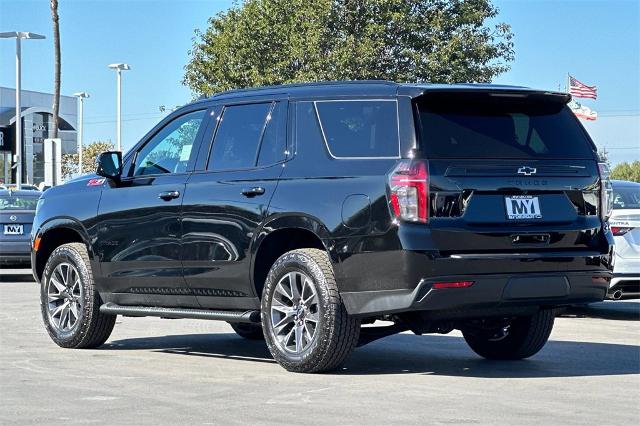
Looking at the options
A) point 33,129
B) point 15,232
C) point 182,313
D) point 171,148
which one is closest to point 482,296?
point 182,313

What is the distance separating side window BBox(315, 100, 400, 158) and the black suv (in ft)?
0.03

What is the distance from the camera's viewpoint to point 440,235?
8.38 m

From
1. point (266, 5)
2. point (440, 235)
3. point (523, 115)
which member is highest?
point (266, 5)

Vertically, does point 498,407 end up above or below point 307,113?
below

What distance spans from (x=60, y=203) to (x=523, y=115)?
4220mm

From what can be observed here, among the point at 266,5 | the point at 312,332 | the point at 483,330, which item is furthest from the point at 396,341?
the point at 266,5

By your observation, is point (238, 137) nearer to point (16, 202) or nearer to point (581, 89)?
point (16, 202)

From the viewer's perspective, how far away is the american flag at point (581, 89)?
48062 mm

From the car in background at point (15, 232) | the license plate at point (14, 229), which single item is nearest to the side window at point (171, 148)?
the car in background at point (15, 232)

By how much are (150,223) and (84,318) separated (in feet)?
3.77

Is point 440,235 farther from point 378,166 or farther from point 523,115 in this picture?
point 523,115

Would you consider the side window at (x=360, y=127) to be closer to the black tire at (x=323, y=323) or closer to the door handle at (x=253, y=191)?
the door handle at (x=253, y=191)

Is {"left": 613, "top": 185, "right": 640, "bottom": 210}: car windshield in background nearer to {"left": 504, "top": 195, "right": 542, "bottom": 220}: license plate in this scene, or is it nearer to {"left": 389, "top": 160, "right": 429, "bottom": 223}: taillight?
{"left": 504, "top": 195, "right": 542, "bottom": 220}: license plate

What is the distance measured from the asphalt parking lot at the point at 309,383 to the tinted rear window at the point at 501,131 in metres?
1.55
